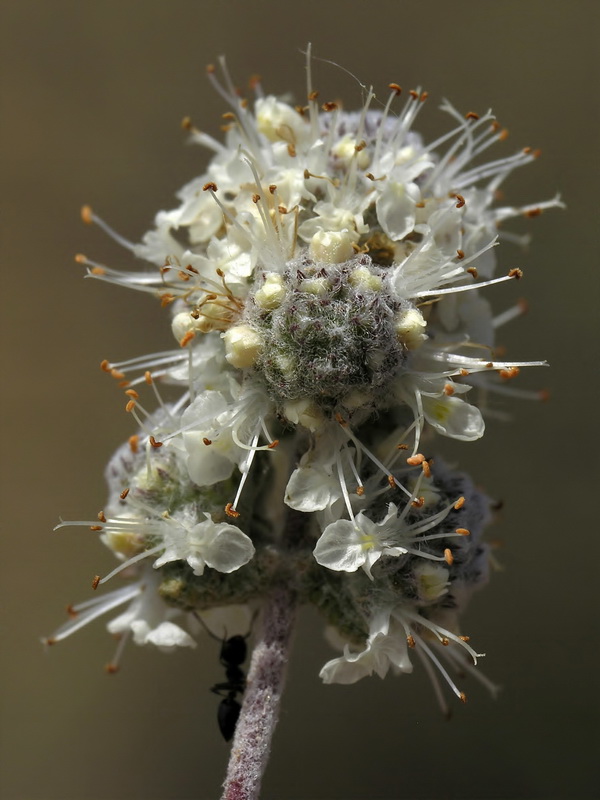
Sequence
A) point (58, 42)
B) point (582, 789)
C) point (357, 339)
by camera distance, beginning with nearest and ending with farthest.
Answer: point (357, 339) < point (582, 789) < point (58, 42)

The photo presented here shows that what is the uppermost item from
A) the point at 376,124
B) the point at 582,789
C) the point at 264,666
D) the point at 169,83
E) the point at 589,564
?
the point at 169,83

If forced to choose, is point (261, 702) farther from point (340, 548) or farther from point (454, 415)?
point (454, 415)

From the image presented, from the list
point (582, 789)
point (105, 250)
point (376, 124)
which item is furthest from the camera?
point (105, 250)

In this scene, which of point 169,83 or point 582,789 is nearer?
point 582,789

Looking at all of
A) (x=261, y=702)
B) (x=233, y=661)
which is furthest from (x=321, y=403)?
(x=233, y=661)

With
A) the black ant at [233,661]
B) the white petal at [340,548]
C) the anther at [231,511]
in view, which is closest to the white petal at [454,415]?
the white petal at [340,548]

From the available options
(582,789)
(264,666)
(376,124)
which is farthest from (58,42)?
(582,789)

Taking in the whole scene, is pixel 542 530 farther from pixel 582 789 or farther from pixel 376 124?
pixel 376 124

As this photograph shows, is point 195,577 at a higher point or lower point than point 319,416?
lower
